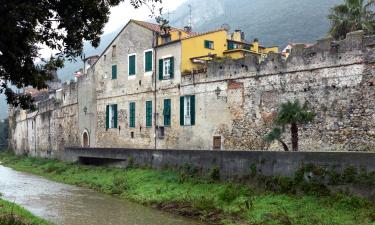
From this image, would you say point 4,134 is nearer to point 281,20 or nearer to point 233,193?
A: point 281,20

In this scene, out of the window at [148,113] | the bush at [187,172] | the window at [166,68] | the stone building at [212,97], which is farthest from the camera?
the window at [148,113]

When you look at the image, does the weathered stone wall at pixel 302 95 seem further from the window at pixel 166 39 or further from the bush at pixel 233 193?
the bush at pixel 233 193

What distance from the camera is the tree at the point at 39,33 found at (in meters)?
7.43

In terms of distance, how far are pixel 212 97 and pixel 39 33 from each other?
633 inches

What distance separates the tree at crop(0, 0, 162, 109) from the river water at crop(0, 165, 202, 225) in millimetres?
6317

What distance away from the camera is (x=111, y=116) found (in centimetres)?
3219

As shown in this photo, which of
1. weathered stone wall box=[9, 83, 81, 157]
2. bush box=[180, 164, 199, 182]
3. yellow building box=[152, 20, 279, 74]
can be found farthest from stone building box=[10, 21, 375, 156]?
bush box=[180, 164, 199, 182]

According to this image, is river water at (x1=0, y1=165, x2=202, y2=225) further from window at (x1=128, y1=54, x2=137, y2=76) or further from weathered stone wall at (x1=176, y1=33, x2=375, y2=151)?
window at (x1=128, y1=54, x2=137, y2=76)

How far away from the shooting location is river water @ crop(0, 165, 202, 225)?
47.6 ft

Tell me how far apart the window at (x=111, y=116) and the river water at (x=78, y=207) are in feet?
25.9

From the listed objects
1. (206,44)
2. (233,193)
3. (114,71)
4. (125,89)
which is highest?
(206,44)

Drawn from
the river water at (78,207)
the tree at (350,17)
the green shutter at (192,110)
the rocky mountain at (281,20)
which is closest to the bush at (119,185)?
the river water at (78,207)

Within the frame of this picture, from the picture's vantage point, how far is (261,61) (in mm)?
21422

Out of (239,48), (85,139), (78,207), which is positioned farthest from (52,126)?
(78,207)
